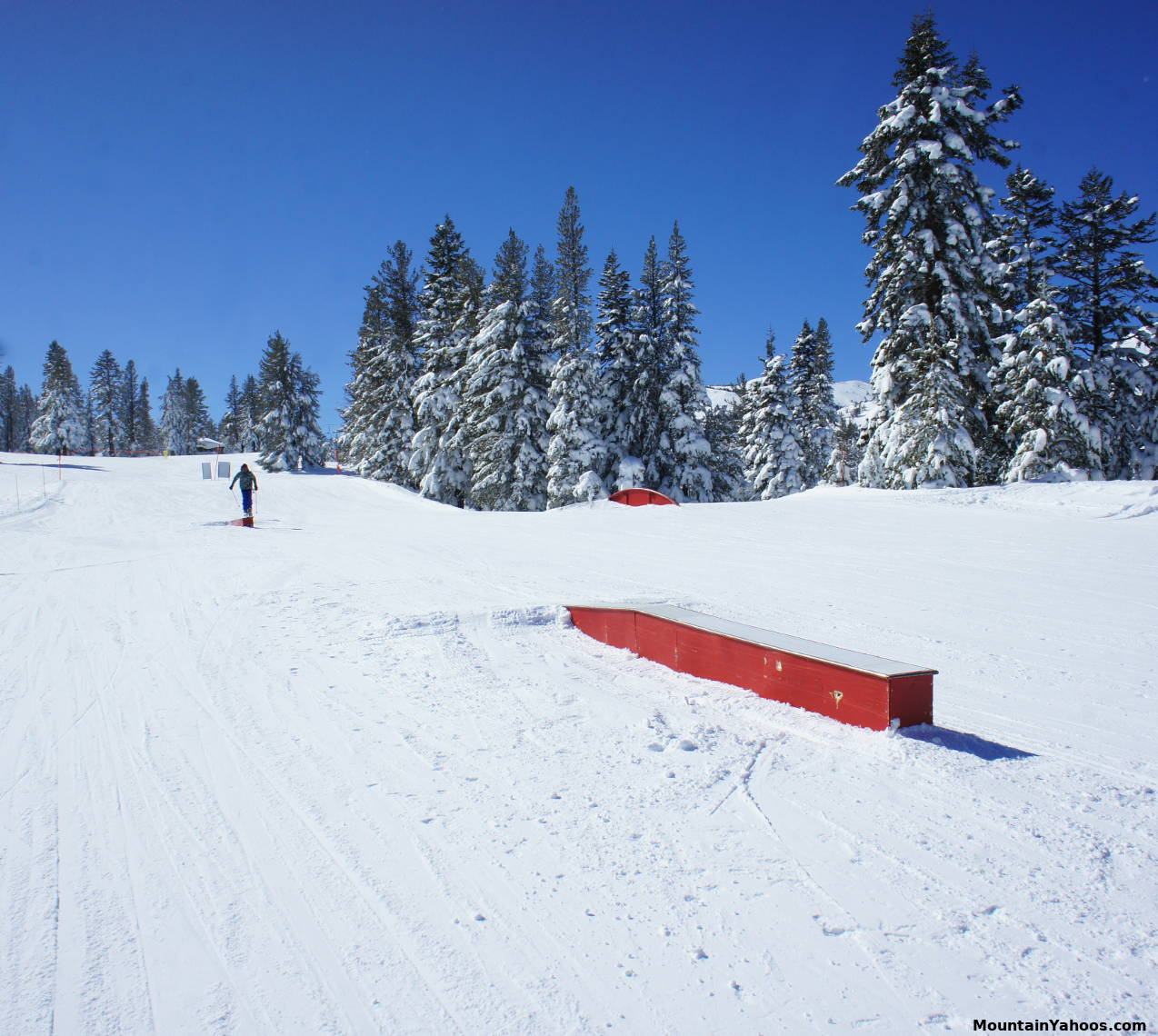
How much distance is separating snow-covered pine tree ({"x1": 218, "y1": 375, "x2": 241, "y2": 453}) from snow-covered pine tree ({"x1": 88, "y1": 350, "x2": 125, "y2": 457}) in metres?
12.1

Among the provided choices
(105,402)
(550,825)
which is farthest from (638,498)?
(105,402)

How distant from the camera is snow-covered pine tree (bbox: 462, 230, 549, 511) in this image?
95.0ft

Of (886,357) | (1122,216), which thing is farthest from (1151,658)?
(1122,216)

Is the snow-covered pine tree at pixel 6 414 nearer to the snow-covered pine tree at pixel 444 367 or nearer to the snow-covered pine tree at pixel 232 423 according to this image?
the snow-covered pine tree at pixel 232 423

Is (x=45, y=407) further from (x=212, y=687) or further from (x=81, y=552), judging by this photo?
(x=212, y=687)

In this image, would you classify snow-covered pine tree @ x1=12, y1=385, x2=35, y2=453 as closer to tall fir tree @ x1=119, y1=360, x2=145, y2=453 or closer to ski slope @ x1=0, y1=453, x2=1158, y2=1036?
tall fir tree @ x1=119, y1=360, x2=145, y2=453

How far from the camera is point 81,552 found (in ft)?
42.3

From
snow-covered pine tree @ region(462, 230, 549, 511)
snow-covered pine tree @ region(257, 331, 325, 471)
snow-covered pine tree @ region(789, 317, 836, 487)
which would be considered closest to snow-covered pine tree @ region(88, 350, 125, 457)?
snow-covered pine tree @ region(257, 331, 325, 471)

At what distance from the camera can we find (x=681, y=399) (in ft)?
96.0

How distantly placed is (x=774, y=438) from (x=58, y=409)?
69.0 metres

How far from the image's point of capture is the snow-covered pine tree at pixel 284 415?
1732 inches

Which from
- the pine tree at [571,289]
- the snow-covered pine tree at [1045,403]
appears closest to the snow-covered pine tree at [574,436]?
the pine tree at [571,289]

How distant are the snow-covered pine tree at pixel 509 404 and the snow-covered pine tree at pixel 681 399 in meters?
5.48

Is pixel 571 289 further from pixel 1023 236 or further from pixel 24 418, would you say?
pixel 24 418
